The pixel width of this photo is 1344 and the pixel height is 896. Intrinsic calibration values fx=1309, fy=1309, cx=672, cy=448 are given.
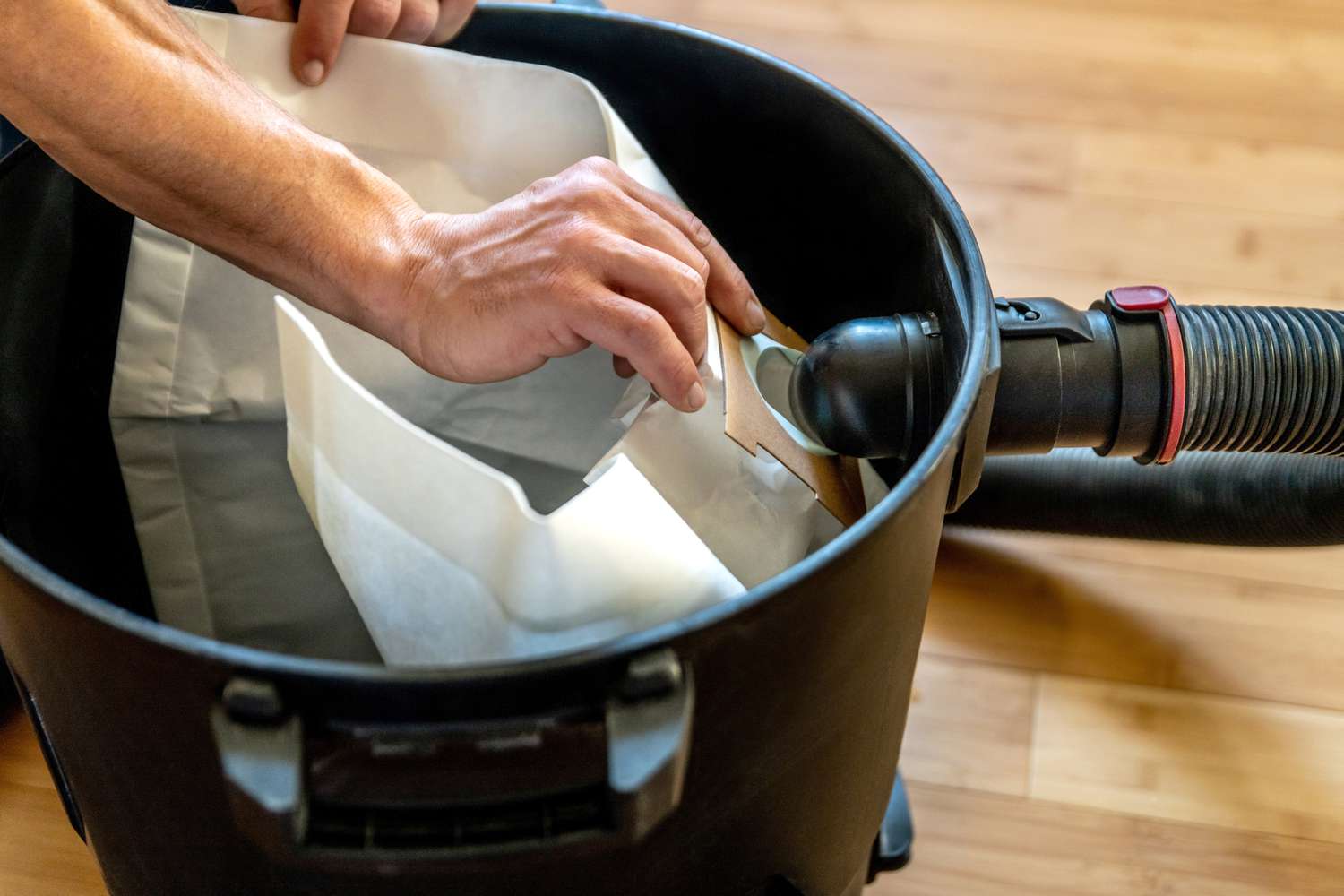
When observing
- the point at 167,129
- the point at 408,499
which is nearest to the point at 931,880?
the point at 408,499

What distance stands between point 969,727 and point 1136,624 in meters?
0.16

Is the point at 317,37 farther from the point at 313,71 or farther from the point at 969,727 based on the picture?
the point at 969,727

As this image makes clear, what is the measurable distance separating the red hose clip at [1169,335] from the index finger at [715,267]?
0.59 ft

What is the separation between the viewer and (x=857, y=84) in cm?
141

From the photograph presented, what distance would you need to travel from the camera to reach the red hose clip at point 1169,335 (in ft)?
2.08

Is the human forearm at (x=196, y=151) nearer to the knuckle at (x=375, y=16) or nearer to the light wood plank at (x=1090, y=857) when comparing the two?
the knuckle at (x=375, y=16)

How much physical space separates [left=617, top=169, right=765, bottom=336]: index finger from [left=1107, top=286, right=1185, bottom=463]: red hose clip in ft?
0.59

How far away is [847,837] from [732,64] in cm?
40

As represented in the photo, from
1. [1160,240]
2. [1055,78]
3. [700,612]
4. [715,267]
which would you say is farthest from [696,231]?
[1055,78]

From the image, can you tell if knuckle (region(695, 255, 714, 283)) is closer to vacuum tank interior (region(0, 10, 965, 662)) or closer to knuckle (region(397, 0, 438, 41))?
vacuum tank interior (region(0, 10, 965, 662))

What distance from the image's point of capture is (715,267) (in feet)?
2.10

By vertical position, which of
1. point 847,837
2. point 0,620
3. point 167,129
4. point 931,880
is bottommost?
point 931,880

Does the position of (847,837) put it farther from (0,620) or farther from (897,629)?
(0,620)

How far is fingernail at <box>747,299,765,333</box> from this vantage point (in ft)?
2.17
